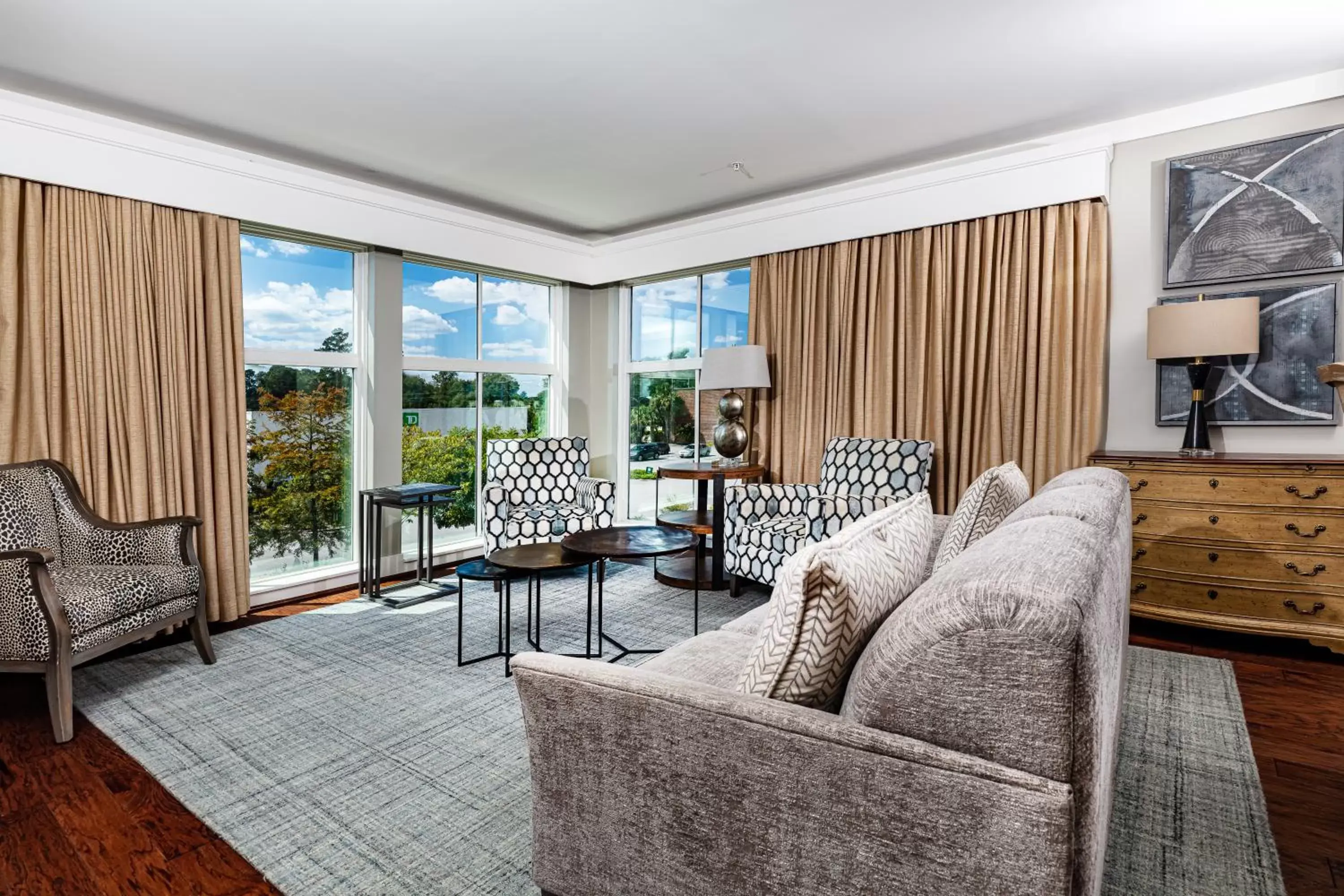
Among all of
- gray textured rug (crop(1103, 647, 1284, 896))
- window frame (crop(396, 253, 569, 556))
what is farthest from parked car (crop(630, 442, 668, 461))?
gray textured rug (crop(1103, 647, 1284, 896))

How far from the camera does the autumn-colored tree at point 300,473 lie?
13.6 feet

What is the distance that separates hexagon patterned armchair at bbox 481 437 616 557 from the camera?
4410 millimetres

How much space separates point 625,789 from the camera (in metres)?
1.21

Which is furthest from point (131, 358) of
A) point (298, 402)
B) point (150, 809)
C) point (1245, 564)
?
point (1245, 564)

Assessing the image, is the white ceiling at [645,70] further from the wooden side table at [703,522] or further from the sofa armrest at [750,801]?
the sofa armrest at [750,801]

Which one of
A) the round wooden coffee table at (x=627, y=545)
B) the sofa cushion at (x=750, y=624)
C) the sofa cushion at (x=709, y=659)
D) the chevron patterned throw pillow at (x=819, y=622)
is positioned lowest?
the sofa cushion at (x=750, y=624)

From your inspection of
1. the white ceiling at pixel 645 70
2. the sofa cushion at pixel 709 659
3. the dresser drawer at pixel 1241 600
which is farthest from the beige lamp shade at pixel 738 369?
the sofa cushion at pixel 709 659

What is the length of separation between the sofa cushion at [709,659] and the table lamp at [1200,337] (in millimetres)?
2464

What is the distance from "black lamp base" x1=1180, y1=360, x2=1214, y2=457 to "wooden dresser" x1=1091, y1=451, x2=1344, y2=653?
133 mm

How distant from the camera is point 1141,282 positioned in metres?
3.58

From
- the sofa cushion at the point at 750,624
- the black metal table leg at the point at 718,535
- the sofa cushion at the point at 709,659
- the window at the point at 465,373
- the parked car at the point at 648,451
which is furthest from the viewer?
the parked car at the point at 648,451

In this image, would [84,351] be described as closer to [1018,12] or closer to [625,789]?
[625,789]

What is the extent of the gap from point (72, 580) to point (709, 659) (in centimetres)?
251

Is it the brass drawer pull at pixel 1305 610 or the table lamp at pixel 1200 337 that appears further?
the table lamp at pixel 1200 337
